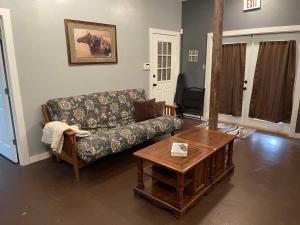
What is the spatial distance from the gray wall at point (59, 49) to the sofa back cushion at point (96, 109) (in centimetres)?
22

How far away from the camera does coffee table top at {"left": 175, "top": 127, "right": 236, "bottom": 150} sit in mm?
2439

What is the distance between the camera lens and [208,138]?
103 inches

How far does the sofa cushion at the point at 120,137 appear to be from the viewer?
2.51 meters

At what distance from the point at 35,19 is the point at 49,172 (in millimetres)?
1944

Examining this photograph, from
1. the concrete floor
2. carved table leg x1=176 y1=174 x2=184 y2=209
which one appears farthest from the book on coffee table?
the concrete floor

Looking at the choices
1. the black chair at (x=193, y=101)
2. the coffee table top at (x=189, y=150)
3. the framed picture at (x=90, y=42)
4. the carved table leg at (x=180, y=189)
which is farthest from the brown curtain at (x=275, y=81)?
the carved table leg at (x=180, y=189)

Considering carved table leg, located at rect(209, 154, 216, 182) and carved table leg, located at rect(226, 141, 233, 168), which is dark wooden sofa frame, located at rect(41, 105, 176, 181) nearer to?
carved table leg, located at rect(209, 154, 216, 182)

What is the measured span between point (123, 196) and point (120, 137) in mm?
750

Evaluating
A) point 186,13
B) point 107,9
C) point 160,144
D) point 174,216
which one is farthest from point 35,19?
point 186,13

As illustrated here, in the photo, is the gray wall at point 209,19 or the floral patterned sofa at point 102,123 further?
the gray wall at point 209,19

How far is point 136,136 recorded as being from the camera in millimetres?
3008

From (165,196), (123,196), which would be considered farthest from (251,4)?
(123,196)

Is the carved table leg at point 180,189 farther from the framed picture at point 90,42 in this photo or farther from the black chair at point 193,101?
the black chair at point 193,101

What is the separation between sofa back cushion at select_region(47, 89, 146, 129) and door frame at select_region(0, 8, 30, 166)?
37cm
